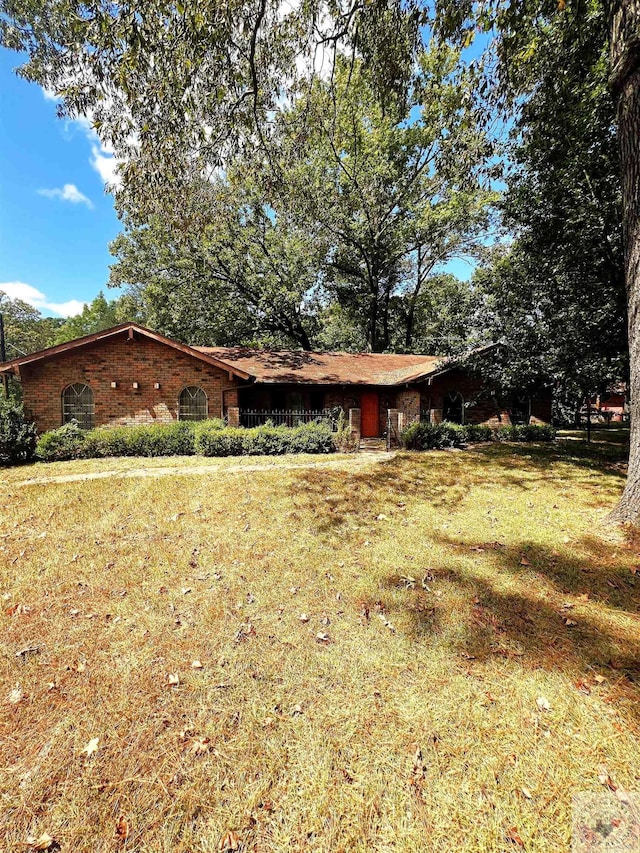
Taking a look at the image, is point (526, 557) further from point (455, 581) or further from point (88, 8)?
point (88, 8)

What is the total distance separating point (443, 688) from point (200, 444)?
1011 centimetres

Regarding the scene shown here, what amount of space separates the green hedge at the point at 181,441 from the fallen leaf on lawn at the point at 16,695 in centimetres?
875

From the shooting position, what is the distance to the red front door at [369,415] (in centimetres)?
1828

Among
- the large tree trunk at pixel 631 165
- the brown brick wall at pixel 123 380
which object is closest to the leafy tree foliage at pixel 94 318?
the brown brick wall at pixel 123 380

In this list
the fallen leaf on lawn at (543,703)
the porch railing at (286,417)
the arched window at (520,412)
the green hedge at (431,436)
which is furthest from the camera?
the arched window at (520,412)

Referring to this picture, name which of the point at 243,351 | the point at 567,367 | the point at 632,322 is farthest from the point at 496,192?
the point at 632,322

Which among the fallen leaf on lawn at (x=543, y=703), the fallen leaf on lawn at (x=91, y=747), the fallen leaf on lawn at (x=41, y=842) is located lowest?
the fallen leaf on lawn at (x=543, y=703)

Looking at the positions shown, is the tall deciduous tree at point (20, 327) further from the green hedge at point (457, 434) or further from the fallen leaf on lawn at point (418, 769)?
the fallen leaf on lawn at point (418, 769)

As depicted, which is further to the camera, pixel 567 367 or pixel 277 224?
pixel 277 224

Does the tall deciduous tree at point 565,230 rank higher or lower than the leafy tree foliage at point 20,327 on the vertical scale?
lower

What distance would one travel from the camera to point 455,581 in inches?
170

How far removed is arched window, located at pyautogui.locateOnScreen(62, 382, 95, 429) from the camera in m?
14.2

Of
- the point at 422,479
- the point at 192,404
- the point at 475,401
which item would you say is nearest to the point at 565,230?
the point at 475,401

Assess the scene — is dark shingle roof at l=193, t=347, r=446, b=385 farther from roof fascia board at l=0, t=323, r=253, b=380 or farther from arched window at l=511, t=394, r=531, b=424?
arched window at l=511, t=394, r=531, b=424
